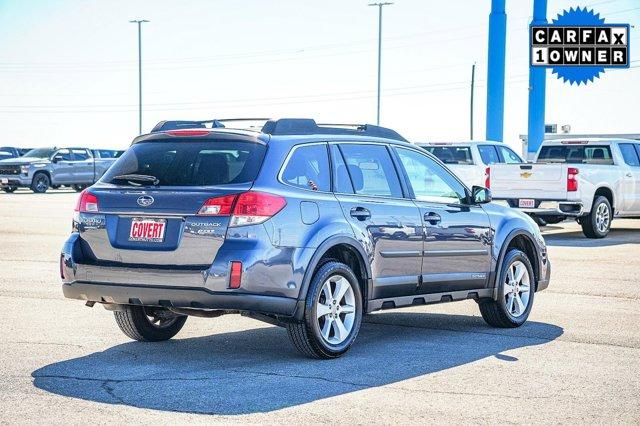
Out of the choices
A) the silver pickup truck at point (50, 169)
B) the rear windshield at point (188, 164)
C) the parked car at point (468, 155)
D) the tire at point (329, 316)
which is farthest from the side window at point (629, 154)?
the silver pickup truck at point (50, 169)

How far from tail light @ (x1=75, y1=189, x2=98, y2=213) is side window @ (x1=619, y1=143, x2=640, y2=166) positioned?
1702cm

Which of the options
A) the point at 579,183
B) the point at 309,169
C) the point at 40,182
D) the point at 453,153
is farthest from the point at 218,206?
the point at 40,182

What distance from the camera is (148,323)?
927 cm

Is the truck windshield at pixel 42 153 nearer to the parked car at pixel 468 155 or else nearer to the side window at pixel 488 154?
the parked car at pixel 468 155

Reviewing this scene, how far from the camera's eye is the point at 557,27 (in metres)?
32.6

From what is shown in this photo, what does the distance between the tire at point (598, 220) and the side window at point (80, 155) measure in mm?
30208

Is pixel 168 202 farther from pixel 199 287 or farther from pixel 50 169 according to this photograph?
pixel 50 169

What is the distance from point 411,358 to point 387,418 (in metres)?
2.18

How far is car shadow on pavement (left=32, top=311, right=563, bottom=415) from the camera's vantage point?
698 cm

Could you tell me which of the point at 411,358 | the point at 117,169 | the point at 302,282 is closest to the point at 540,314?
the point at 411,358

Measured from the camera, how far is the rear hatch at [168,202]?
795cm

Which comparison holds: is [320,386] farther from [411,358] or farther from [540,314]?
[540,314]

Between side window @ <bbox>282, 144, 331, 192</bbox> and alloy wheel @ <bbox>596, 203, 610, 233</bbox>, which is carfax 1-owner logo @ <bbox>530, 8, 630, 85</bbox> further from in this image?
side window @ <bbox>282, 144, 331, 192</bbox>

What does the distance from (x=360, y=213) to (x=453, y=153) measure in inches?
754
